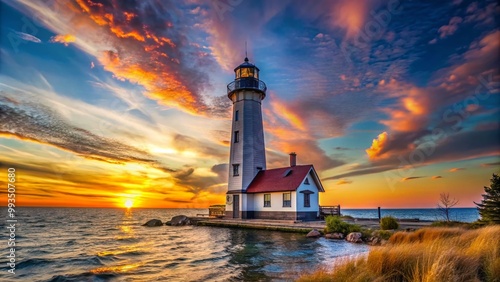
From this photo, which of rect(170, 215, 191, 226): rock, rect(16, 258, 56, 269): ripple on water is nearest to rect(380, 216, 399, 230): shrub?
rect(16, 258, 56, 269): ripple on water

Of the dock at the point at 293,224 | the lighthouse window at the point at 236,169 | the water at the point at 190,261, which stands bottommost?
the water at the point at 190,261

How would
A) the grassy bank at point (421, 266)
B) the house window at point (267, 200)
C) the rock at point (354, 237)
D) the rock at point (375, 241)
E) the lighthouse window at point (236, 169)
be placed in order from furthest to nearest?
1. the lighthouse window at point (236, 169)
2. the house window at point (267, 200)
3. the rock at point (354, 237)
4. the rock at point (375, 241)
5. the grassy bank at point (421, 266)

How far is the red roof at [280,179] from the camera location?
27266 mm

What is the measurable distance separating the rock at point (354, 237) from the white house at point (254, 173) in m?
9.60

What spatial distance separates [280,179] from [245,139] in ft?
18.2

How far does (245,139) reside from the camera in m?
31.0

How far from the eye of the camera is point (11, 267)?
13.3m

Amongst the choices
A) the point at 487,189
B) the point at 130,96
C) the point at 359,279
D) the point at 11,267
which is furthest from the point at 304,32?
the point at 11,267

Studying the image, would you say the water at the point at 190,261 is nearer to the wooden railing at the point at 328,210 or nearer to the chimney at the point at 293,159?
the wooden railing at the point at 328,210

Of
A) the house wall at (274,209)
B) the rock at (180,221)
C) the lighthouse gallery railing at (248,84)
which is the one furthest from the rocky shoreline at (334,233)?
the lighthouse gallery railing at (248,84)

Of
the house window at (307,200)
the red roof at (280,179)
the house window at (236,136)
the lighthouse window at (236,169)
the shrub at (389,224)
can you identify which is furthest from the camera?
the house window at (236,136)

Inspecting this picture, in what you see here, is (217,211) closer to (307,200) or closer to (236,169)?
(236,169)

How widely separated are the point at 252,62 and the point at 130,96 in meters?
17.2

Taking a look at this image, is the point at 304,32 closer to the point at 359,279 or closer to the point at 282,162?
the point at 359,279
